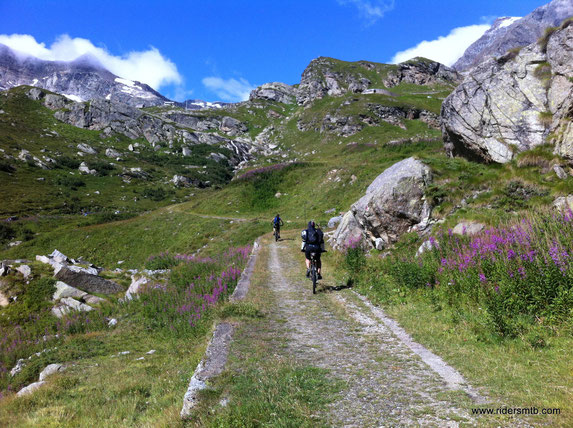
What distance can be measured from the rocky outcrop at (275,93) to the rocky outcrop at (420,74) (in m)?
61.1

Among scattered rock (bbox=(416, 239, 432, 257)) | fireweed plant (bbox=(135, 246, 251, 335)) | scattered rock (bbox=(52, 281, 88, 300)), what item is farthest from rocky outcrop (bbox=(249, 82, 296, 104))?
scattered rock (bbox=(416, 239, 432, 257))

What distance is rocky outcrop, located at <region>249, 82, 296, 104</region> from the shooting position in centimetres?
18162

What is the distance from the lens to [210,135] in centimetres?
15262

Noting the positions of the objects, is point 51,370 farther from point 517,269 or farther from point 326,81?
point 326,81

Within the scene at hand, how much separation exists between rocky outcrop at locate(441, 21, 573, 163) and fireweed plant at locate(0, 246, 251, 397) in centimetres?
1415

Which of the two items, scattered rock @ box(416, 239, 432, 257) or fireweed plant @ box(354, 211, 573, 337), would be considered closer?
fireweed plant @ box(354, 211, 573, 337)

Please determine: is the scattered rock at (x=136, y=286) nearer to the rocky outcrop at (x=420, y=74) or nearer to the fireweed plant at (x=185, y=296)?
the fireweed plant at (x=185, y=296)

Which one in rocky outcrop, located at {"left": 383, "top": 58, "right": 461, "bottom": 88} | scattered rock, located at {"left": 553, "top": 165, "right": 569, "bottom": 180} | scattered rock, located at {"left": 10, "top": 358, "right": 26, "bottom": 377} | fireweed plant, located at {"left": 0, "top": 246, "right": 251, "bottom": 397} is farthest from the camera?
rocky outcrop, located at {"left": 383, "top": 58, "right": 461, "bottom": 88}

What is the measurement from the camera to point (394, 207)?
1500 centimetres

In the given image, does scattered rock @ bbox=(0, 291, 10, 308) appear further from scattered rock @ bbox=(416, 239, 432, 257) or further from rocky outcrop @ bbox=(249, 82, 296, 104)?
rocky outcrop @ bbox=(249, 82, 296, 104)

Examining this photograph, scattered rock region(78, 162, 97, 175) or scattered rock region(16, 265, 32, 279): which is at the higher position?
scattered rock region(78, 162, 97, 175)

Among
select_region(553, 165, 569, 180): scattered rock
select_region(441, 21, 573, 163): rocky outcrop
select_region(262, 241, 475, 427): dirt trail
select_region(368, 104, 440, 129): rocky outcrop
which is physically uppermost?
select_region(368, 104, 440, 129): rocky outcrop

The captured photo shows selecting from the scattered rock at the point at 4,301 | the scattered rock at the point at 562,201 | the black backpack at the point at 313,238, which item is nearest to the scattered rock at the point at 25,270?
the scattered rock at the point at 4,301

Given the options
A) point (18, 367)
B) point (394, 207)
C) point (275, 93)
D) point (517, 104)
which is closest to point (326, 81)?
point (275, 93)
